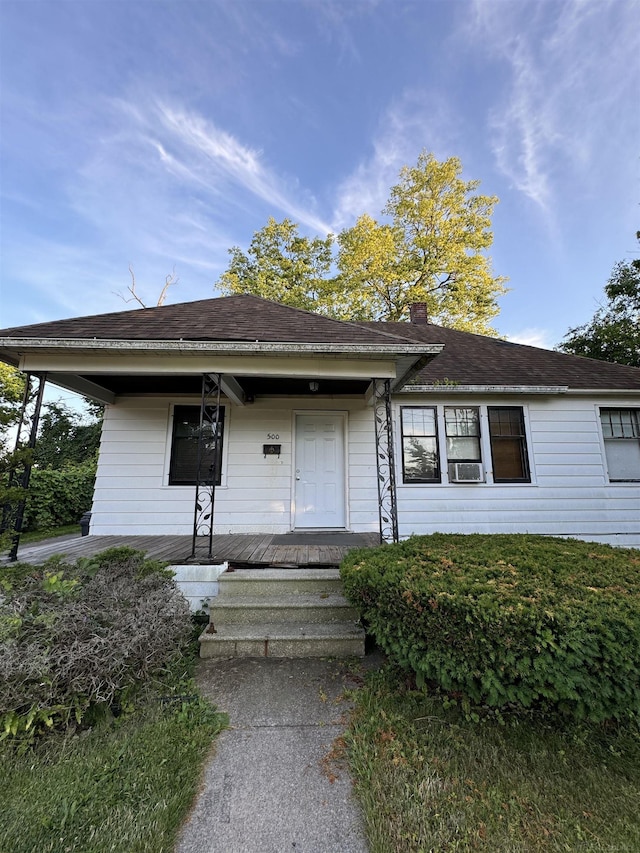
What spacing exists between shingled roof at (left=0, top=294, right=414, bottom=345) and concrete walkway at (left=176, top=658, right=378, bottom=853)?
3593 millimetres

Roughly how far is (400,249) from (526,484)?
41.0ft

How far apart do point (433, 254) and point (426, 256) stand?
30 centimetres

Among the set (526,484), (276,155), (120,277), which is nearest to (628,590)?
(526,484)

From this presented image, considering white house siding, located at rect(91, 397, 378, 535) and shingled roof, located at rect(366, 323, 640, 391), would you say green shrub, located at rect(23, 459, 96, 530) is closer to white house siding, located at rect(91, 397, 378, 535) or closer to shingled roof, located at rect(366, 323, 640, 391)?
white house siding, located at rect(91, 397, 378, 535)

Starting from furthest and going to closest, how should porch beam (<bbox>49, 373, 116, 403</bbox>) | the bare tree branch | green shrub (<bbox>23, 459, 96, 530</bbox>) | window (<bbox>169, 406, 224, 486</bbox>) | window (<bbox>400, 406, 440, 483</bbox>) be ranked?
1. the bare tree branch
2. green shrub (<bbox>23, 459, 96, 530</bbox>)
3. window (<bbox>400, 406, 440, 483</bbox>)
4. window (<bbox>169, 406, 224, 486</bbox>)
5. porch beam (<bbox>49, 373, 116, 403</bbox>)

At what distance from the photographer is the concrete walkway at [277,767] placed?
1.63 meters

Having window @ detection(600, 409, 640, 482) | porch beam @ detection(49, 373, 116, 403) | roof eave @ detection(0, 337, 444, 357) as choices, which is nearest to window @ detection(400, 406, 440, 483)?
roof eave @ detection(0, 337, 444, 357)

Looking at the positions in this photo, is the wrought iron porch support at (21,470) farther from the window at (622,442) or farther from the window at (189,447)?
the window at (622,442)

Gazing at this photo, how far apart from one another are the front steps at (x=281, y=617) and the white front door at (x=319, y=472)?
2399 millimetres

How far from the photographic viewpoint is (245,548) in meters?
4.79

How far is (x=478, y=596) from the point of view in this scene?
6.89 ft

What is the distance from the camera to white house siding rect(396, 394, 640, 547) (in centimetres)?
632

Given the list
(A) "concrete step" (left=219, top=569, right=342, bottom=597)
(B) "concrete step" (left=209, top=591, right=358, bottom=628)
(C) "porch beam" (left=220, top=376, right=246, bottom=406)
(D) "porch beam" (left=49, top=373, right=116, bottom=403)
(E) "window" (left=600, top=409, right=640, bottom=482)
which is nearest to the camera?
(B) "concrete step" (left=209, top=591, right=358, bottom=628)

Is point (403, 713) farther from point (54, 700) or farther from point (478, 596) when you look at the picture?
point (54, 700)
